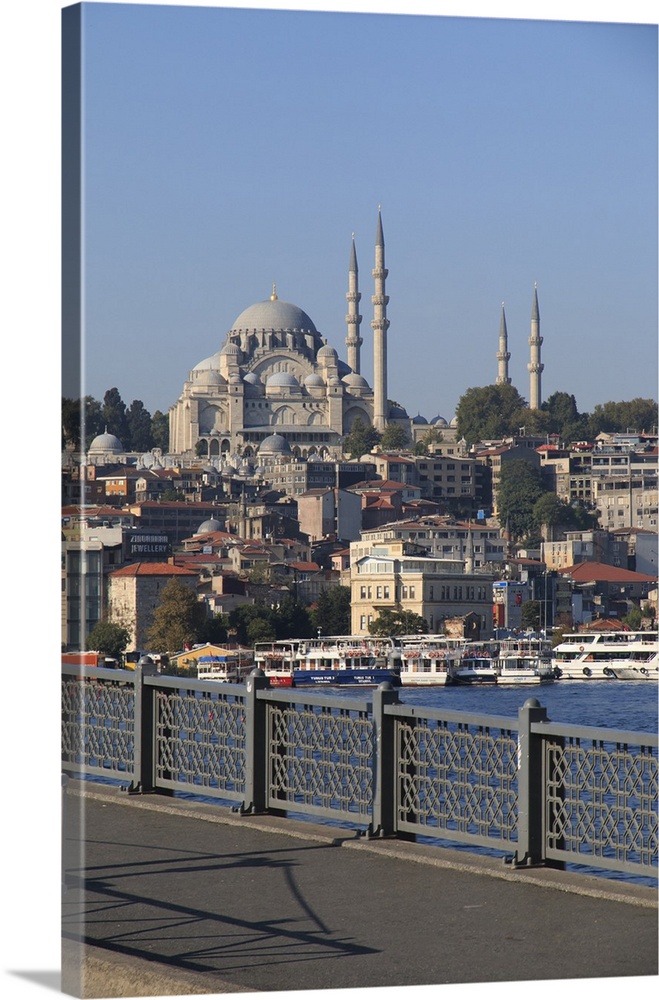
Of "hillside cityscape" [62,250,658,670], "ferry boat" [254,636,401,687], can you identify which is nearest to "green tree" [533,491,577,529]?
"hillside cityscape" [62,250,658,670]

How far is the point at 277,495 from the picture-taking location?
4.75 meters

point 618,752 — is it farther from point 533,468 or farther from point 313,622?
point 533,468

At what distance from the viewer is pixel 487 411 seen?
4.32m

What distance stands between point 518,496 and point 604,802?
Result: 80.8 inches

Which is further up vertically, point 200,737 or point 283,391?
point 283,391

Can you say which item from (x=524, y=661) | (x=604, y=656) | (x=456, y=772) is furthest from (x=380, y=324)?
(x=524, y=661)

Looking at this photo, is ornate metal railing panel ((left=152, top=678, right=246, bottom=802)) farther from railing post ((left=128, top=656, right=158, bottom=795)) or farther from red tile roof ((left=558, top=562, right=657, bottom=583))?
red tile roof ((left=558, top=562, right=657, bottom=583))

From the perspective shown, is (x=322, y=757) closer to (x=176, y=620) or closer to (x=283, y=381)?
(x=176, y=620)

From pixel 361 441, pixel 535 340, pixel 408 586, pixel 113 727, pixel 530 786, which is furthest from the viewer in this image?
pixel 361 441

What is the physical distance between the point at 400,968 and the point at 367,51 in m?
1.71

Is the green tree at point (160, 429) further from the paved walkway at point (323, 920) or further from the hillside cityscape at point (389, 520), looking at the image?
the paved walkway at point (323, 920)

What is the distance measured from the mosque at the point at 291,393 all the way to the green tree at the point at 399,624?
0.54m

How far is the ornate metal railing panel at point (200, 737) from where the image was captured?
12.8 feet
